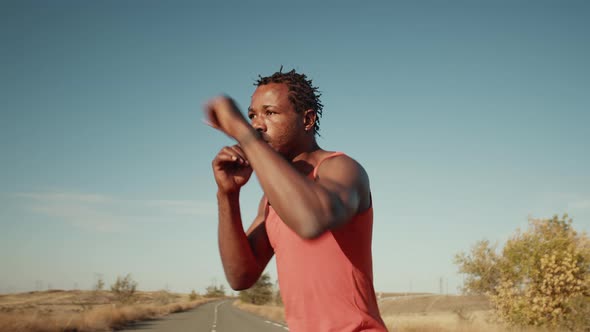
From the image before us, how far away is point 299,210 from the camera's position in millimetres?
1039

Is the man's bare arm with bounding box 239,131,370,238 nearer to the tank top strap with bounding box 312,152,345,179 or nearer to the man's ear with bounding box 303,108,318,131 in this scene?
the tank top strap with bounding box 312,152,345,179

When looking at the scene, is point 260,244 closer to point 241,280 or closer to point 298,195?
point 241,280

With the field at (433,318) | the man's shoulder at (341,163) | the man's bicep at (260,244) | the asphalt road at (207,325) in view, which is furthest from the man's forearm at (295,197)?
the asphalt road at (207,325)

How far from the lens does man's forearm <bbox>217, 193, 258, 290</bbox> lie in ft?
5.01

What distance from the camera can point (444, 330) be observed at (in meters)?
16.1

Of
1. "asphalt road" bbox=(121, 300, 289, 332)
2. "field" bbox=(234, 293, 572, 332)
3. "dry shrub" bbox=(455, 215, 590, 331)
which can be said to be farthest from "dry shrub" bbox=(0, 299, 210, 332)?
"dry shrub" bbox=(455, 215, 590, 331)

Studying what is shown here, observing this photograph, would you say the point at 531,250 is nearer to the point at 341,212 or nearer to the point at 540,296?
the point at 540,296

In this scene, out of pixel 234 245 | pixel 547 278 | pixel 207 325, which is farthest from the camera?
pixel 207 325

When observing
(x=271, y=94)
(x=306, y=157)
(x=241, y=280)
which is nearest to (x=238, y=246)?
(x=241, y=280)

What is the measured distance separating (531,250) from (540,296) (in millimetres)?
1564

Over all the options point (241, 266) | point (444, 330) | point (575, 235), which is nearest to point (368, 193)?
point (241, 266)

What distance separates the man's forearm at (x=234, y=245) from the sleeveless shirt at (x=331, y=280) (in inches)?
9.0

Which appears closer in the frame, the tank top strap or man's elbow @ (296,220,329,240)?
man's elbow @ (296,220,329,240)

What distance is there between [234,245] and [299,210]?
59 centimetres
